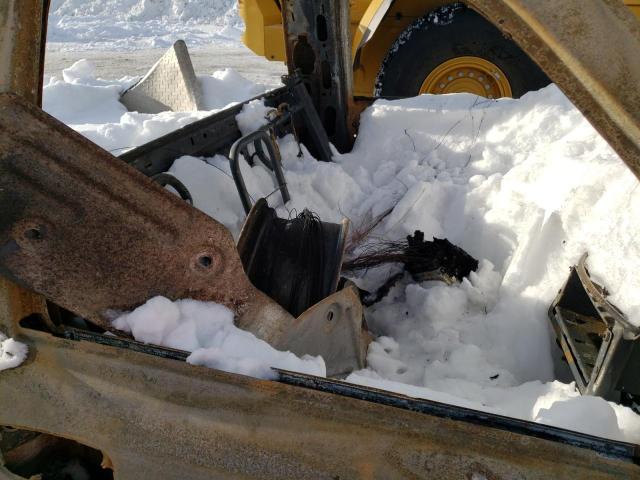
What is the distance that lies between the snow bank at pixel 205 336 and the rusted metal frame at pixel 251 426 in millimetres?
46

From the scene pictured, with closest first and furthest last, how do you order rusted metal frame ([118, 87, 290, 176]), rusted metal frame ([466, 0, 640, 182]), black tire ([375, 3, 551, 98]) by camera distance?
rusted metal frame ([466, 0, 640, 182]) → rusted metal frame ([118, 87, 290, 176]) → black tire ([375, 3, 551, 98])

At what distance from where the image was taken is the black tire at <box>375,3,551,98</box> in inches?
179

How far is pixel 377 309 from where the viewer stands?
2.89 metres

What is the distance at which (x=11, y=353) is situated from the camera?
126 centimetres

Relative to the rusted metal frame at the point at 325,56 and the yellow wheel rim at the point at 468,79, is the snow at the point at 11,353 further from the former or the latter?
the yellow wheel rim at the point at 468,79

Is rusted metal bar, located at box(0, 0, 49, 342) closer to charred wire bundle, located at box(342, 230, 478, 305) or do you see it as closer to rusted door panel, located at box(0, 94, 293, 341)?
rusted door panel, located at box(0, 94, 293, 341)

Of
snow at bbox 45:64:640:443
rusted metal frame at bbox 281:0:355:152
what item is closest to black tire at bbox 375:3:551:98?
snow at bbox 45:64:640:443

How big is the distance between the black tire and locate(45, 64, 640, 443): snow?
73 centimetres

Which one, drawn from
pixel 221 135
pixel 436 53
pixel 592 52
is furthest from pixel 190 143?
pixel 436 53

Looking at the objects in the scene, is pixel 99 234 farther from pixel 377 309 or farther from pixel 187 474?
pixel 377 309

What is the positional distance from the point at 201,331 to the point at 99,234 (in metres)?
0.34

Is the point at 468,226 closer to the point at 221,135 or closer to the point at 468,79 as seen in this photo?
the point at 221,135

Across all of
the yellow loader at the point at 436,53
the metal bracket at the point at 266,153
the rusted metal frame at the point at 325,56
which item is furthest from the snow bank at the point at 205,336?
the yellow loader at the point at 436,53

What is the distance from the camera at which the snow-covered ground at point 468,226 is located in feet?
4.37
